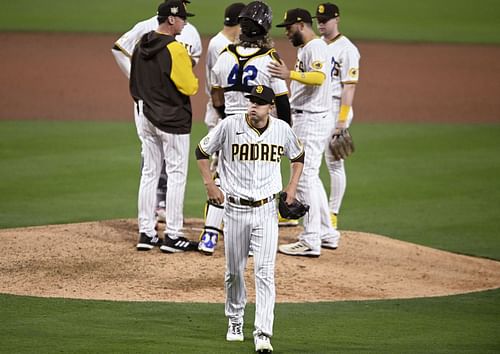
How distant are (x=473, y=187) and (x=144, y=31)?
5607 mm

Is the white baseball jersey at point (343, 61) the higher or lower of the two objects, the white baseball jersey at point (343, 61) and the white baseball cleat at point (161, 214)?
the higher

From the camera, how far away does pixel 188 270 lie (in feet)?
28.3

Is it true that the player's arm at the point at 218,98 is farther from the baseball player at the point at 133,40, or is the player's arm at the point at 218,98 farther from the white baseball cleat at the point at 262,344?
the white baseball cleat at the point at 262,344

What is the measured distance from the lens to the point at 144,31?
9.52 m

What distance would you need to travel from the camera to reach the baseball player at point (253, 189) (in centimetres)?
657

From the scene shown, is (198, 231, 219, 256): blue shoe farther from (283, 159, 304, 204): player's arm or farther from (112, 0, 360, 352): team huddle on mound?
(283, 159, 304, 204): player's arm

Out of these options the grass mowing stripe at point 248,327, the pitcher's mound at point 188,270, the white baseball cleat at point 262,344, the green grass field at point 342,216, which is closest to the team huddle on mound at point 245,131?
the white baseball cleat at point 262,344

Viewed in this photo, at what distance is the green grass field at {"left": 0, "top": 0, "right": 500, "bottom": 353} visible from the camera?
269 inches

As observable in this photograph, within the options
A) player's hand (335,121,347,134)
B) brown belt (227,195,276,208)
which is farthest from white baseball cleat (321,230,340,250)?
brown belt (227,195,276,208)

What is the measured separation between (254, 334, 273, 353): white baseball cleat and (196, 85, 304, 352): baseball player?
0.05 m

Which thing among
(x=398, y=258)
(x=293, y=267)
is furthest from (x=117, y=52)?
(x=398, y=258)

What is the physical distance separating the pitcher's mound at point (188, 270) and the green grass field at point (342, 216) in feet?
0.90

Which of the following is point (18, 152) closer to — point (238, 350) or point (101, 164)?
point (101, 164)

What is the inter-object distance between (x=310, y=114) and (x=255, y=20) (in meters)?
1.73
